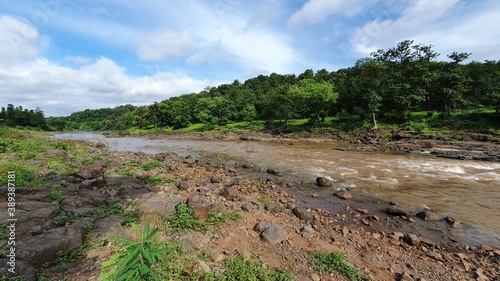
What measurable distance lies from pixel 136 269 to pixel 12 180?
29.6 ft

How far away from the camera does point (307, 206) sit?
9.66m

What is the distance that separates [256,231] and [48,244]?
4.82 meters

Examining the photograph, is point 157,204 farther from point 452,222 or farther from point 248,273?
point 452,222

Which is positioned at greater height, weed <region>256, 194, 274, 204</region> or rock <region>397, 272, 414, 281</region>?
weed <region>256, 194, 274, 204</region>

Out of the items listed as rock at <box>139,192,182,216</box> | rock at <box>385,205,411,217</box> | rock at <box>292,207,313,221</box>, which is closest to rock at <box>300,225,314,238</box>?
rock at <box>292,207,313,221</box>

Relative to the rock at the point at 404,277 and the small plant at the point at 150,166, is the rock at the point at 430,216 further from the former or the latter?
the small plant at the point at 150,166

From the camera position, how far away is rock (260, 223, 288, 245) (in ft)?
20.5

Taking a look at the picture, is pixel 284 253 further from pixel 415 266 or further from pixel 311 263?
pixel 415 266

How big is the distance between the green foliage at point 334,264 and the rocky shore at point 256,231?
0.53 feet

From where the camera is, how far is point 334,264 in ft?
17.1

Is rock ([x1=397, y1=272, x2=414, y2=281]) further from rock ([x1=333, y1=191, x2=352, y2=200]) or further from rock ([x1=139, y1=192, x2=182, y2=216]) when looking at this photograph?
rock ([x1=139, y1=192, x2=182, y2=216])

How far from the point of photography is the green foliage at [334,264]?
4.86m

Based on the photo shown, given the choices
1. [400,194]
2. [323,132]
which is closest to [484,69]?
[323,132]

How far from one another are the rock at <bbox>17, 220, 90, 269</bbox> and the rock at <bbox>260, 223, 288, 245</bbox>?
174 inches
